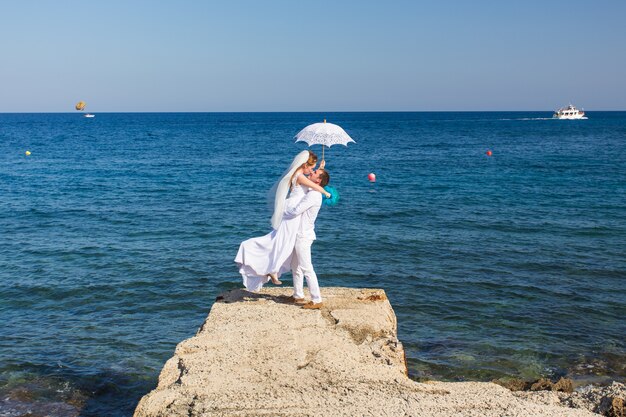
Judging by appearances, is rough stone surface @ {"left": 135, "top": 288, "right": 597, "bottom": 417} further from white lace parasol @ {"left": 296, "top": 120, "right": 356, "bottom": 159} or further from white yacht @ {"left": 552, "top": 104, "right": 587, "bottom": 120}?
white yacht @ {"left": 552, "top": 104, "right": 587, "bottom": 120}

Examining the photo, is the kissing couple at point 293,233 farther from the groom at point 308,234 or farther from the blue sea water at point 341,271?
the blue sea water at point 341,271

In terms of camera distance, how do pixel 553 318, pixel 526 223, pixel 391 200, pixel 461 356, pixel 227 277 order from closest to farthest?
pixel 461 356 → pixel 553 318 → pixel 227 277 → pixel 526 223 → pixel 391 200

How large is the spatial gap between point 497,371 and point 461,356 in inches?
30.6

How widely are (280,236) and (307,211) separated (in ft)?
1.90

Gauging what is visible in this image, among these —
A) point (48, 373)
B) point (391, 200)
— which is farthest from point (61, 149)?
point (48, 373)

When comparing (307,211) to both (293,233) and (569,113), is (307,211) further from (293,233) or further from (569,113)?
(569,113)

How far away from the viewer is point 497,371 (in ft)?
33.8

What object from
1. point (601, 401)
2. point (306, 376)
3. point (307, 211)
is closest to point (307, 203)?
point (307, 211)

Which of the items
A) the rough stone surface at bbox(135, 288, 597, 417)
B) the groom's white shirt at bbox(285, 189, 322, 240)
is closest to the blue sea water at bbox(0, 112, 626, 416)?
the rough stone surface at bbox(135, 288, 597, 417)

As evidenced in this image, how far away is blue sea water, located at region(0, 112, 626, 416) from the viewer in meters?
10.6

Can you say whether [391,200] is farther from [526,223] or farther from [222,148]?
[222,148]

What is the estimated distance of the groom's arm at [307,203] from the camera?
8898mm

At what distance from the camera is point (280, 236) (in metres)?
9.09

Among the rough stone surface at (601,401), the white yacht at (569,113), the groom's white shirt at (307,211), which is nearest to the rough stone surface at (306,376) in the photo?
the rough stone surface at (601,401)
